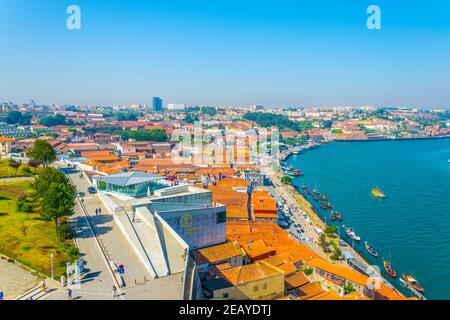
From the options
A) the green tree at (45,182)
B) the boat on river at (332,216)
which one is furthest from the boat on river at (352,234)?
the green tree at (45,182)

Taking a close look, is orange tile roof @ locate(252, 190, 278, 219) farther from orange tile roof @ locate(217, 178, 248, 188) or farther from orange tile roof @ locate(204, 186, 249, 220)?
orange tile roof @ locate(217, 178, 248, 188)

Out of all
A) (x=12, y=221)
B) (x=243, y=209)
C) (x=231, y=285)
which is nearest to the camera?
(x=231, y=285)

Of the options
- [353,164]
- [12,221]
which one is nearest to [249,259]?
[12,221]

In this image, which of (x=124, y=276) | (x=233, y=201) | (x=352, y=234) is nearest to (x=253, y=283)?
(x=124, y=276)

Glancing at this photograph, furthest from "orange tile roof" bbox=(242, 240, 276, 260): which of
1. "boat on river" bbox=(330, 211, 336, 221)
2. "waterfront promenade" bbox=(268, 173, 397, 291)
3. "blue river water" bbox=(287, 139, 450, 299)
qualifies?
"boat on river" bbox=(330, 211, 336, 221)

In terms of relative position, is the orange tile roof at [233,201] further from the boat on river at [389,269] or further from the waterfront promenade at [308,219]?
the boat on river at [389,269]
